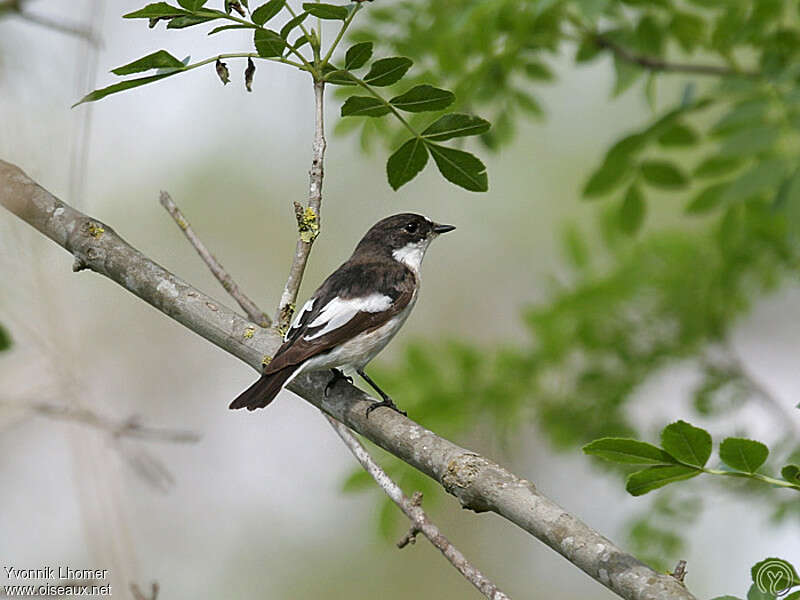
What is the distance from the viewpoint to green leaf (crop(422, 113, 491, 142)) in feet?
7.02

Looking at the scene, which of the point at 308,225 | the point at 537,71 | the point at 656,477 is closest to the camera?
the point at 656,477

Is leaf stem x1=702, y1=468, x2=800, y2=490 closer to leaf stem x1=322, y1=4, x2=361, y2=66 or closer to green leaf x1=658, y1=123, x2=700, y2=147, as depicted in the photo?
leaf stem x1=322, y1=4, x2=361, y2=66

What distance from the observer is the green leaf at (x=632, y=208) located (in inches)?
152

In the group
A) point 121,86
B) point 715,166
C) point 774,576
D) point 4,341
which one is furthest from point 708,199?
point 4,341

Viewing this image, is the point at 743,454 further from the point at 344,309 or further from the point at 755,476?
the point at 344,309

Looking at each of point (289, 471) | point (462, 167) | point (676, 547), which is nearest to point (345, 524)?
point (289, 471)

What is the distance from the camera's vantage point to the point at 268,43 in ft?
6.58

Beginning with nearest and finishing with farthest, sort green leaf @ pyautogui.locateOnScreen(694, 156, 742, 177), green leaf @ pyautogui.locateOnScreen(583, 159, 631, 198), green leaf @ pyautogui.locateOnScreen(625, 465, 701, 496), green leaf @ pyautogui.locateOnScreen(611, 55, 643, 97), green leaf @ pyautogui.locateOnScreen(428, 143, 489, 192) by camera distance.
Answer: green leaf @ pyautogui.locateOnScreen(625, 465, 701, 496) < green leaf @ pyautogui.locateOnScreen(428, 143, 489, 192) < green leaf @ pyautogui.locateOnScreen(611, 55, 643, 97) < green leaf @ pyautogui.locateOnScreen(583, 159, 631, 198) < green leaf @ pyautogui.locateOnScreen(694, 156, 742, 177)

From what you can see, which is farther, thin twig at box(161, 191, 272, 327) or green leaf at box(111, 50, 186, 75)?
thin twig at box(161, 191, 272, 327)

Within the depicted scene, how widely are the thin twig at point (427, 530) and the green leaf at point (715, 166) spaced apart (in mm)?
2278

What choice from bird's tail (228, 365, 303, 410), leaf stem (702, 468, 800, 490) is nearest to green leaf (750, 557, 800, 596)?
leaf stem (702, 468, 800, 490)

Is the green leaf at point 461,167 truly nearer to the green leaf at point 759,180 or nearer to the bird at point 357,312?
the bird at point 357,312

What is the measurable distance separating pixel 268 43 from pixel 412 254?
228cm

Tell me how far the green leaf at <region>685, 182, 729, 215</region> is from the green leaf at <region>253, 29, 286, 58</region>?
2.37m
